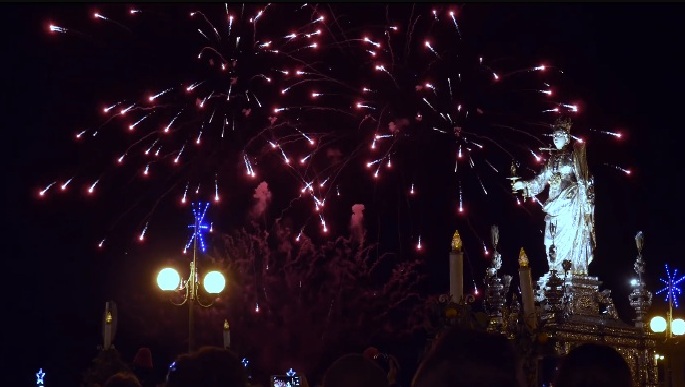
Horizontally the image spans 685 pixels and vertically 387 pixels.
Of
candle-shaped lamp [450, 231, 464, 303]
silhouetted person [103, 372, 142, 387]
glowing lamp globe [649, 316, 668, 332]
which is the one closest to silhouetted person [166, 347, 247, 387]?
silhouetted person [103, 372, 142, 387]

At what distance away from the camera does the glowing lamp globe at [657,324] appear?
14.6 metres

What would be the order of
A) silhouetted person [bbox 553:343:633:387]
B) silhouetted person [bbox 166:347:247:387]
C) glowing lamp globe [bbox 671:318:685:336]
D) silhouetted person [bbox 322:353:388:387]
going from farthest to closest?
1. glowing lamp globe [bbox 671:318:685:336]
2. silhouetted person [bbox 322:353:388:387]
3. silhouetted person [bbox 166:347:247:387]
4. silhouetted person [bbox 553:343:633:387]

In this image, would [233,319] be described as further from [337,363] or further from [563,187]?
[337,363]

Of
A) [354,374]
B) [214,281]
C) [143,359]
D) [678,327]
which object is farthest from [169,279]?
[354,374]

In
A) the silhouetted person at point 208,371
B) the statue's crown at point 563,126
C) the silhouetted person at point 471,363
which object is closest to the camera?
the silhouetted person at point 471,363

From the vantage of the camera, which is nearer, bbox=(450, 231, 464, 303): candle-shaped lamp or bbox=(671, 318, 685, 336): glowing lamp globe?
bbox=(450, 231, 464, 303): candle-shaped lamp

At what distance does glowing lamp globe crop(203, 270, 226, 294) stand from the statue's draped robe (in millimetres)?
6118

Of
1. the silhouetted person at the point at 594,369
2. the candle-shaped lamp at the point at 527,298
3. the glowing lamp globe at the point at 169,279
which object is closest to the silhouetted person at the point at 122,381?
the silhouetted person at the point at 594,369

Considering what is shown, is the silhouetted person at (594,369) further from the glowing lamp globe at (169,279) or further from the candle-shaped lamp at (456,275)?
the glowing lamp globe at (169,279)

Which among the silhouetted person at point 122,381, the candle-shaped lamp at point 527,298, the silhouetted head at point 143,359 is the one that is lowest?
the silhouetted person at point 122,381

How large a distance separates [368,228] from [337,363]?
24.7m

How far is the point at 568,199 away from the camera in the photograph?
1653cm

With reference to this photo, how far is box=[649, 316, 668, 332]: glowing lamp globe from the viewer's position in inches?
576

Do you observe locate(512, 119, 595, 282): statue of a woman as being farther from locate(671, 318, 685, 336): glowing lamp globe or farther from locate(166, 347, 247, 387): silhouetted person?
locate(166, 347, 247, 387): silhouetted person
